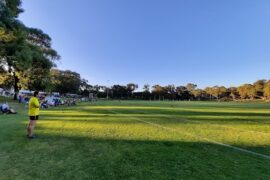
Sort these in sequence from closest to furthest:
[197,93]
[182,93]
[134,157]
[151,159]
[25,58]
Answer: [151,159]
[134,157]
[25,58]
[182,93]
[197,93]

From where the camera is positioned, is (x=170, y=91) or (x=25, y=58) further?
(x=170, y=91)

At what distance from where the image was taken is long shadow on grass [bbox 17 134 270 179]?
501 cm

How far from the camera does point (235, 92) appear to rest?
150875 mm

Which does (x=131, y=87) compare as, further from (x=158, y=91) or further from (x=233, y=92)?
(x=233, y=92)

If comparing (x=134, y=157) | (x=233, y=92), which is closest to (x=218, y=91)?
(x=233, y=92)

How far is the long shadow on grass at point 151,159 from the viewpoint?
16.4 ft

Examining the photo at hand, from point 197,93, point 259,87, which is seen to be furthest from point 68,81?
point 259,87

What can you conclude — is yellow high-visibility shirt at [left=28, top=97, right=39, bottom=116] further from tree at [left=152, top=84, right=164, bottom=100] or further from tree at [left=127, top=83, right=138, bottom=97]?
tree at [left=152, top=84, right=164, bottom=100]

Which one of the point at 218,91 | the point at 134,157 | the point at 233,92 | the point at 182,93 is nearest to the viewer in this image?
the point at 134,157

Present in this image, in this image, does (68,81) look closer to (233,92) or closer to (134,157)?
(233,92)

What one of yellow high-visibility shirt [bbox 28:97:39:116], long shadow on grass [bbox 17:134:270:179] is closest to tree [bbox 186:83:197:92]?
yellow high-visibility shirt [bbox 28:97:39:116]

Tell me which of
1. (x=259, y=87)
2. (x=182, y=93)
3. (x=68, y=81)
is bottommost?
(x=182, y=93)

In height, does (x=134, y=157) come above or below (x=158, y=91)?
below

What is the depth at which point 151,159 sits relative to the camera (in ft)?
19.9
